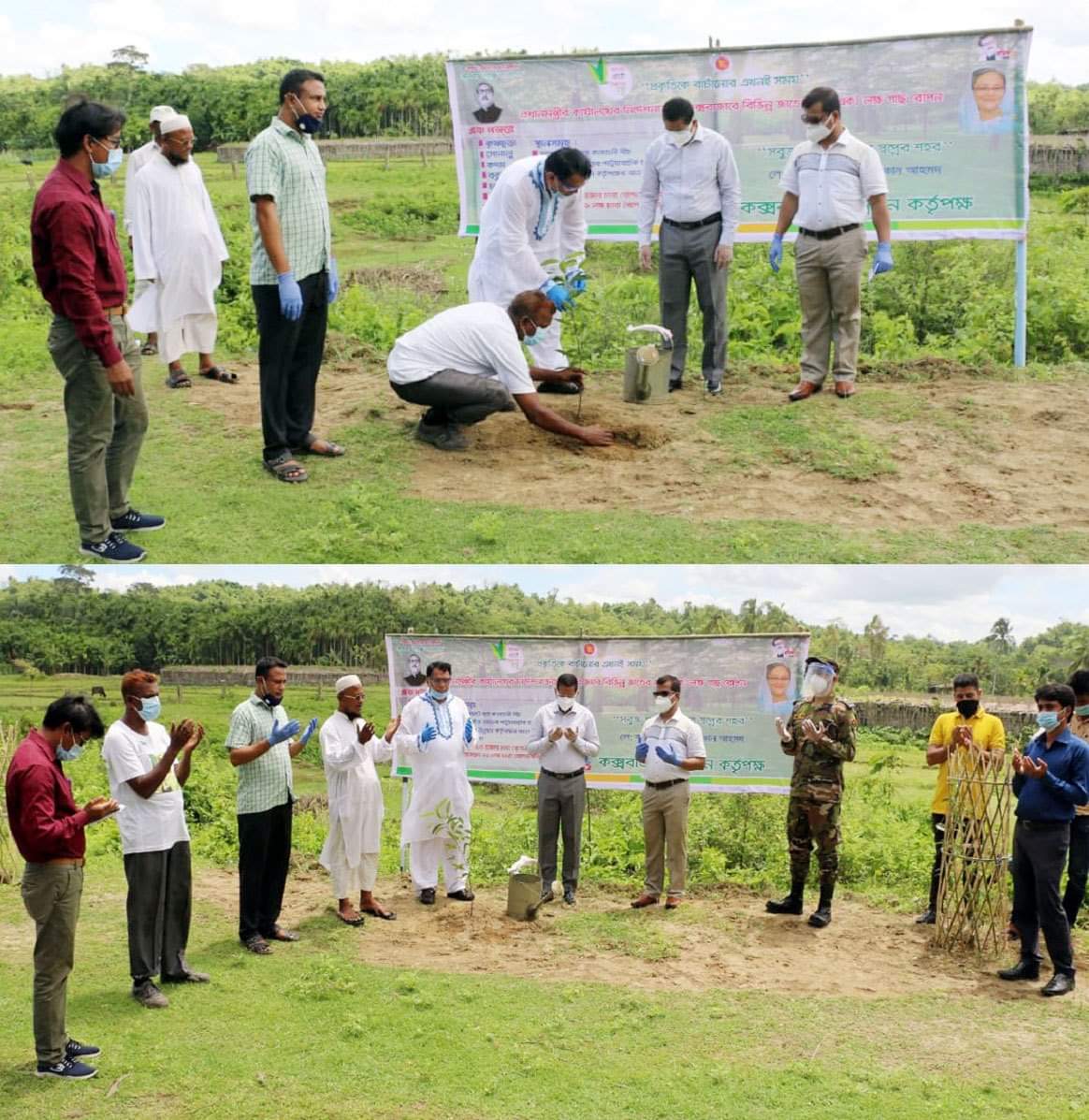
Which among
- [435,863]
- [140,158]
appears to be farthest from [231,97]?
[435,863]

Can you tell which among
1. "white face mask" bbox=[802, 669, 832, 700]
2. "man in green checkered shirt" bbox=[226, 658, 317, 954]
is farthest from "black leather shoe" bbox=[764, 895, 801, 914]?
"man in green checkered shirt" bbox=[226, 658, 317, 954]

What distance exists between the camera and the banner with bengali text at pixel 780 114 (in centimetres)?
916

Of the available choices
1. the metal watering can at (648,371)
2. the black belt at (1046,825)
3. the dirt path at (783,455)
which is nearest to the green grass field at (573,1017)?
the black belt at (1046,825)

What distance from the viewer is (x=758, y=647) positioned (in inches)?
323

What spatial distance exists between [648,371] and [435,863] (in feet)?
11.2

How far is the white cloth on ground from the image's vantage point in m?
9.30

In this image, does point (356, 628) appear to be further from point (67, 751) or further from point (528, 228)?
point (67, 751)

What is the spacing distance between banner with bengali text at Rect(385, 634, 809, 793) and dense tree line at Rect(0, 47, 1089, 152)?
46.6ft

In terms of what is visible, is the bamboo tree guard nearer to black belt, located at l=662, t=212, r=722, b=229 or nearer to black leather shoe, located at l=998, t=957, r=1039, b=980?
black leather shoe, located at l=998, t=957, r=1039, b=980

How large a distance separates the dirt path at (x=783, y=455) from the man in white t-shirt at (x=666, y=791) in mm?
1090

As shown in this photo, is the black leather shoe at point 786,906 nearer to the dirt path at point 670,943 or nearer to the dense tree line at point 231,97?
the dirt path at point 670,943

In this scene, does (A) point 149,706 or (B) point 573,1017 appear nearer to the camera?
(B) point 573,1017

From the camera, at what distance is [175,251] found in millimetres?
9461

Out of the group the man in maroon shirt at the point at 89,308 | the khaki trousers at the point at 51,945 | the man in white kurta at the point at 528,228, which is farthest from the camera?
the man in white kurta at the point at 528,228
